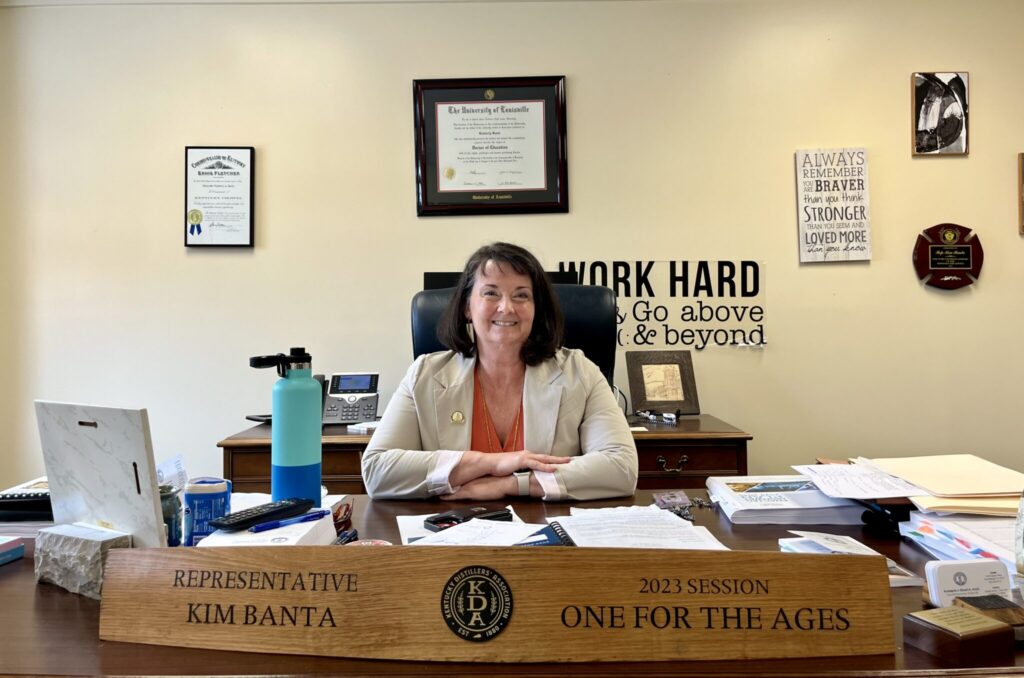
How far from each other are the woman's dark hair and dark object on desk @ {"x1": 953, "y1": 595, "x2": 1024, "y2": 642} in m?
1.13

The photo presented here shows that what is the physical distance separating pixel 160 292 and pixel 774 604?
9.15ft

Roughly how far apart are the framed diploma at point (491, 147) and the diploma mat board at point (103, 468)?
6.57ft

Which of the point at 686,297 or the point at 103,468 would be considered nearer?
the point at 103,468

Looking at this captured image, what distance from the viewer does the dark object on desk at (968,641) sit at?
0.60m

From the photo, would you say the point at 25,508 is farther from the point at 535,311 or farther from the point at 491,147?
the point at 491,147

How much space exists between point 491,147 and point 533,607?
2.39m

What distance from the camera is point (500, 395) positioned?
1.73 meters

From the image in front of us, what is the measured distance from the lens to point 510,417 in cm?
171

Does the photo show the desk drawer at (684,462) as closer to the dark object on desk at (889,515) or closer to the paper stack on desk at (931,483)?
the paper stack on desk at (931,483)

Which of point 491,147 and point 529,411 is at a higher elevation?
point 491,147

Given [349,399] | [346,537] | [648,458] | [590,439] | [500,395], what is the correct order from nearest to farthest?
[346,537] → [590,439] → [500,395] → [648,458] → [349,399]

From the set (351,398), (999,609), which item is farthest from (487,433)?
(999,609)

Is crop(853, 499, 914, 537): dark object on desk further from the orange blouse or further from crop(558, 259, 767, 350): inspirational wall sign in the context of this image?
crop(558, 259, 767, 350): inspirational wall sign

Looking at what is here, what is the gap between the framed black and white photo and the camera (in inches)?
108
